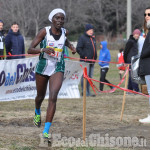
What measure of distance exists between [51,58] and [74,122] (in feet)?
6.74

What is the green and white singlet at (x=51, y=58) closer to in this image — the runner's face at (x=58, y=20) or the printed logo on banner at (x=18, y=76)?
the runner's face at (x=58, y=20)

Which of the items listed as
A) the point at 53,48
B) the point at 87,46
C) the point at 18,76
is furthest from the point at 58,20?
the point at 87,46

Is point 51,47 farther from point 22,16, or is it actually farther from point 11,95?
point 22,16

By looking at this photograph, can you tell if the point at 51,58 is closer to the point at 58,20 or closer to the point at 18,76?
the point at 58,20

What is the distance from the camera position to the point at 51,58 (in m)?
6.04

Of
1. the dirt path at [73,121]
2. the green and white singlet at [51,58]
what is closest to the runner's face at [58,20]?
the green and white singlet at [51,58]

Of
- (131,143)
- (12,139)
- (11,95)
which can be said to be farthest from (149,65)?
(11,95)

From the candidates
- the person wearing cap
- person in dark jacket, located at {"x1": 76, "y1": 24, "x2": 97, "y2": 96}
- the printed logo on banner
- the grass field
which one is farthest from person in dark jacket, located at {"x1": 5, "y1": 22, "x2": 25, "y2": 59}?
the person wearing cap

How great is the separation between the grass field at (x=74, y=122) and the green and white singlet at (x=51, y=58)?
105 cm

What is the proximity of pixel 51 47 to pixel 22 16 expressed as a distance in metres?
23.6

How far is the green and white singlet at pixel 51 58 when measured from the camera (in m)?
6.00

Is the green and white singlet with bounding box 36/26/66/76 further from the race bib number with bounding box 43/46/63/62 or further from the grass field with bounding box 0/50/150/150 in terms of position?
the grass field with bounding box 0/50/150/150

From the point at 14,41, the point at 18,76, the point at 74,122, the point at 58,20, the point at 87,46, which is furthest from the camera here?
the point at 87,46

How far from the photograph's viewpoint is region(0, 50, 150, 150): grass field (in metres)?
5.74
